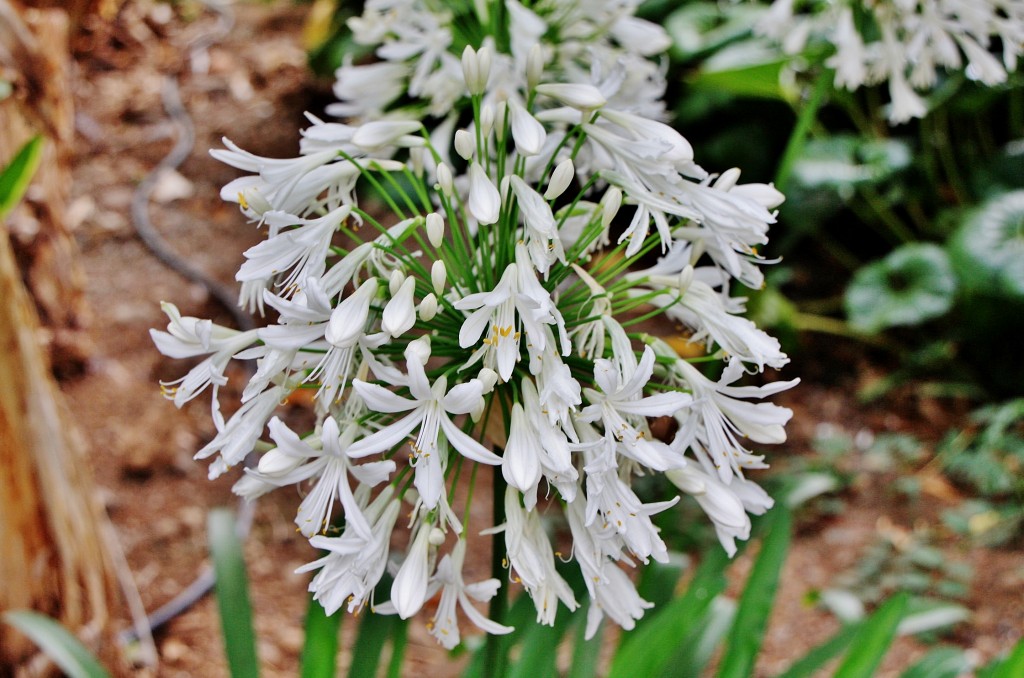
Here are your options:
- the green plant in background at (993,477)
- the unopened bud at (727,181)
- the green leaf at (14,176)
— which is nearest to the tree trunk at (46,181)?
the green leaf at (14,176)

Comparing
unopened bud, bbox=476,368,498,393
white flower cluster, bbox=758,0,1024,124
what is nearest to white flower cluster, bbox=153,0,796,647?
unopened bud, bbox=476,368,498,393

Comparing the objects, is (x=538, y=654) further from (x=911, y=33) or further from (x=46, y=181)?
(x=46, y=181)

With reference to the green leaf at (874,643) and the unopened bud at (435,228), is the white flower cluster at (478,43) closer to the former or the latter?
the unopened bud at (435,228)

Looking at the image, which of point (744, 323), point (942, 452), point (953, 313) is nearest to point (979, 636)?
point (942, 452)

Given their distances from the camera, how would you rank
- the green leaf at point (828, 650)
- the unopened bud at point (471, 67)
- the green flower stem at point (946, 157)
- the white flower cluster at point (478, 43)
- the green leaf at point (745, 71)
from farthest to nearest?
the green flower stem at point (946, 157), the green leaf at point (745, 71), the green leaf at point (828, 650), the white flower cluster at point (478, 43), the unopened bud at point (471, 67)

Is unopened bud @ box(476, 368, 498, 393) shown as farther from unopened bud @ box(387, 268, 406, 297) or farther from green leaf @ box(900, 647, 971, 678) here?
green leaf @ box(900, 647, 971, 678)

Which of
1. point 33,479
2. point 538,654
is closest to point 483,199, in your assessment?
point 538,654
